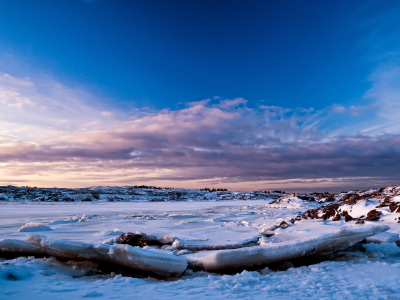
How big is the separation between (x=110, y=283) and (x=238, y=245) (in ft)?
6.84

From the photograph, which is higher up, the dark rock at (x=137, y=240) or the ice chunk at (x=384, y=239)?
the dark rock at (x=137, y=240)

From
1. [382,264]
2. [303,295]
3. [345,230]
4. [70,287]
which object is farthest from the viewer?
[345,230]

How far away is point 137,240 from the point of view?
4277 mm

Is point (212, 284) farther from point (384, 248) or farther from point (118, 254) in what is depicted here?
point (384, 248)

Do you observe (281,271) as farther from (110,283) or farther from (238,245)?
(110,283)

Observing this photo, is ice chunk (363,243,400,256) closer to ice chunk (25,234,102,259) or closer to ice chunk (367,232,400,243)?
ice chunk (367,232,400,243)

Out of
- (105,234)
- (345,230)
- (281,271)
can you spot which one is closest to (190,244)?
(281,271)

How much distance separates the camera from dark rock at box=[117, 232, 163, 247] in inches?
165

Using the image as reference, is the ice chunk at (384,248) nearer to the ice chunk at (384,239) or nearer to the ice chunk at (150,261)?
the ice chunk at (384,239)

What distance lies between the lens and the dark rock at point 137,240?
13.8 ft

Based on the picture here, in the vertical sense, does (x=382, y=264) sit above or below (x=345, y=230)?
below

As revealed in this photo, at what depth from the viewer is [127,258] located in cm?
294

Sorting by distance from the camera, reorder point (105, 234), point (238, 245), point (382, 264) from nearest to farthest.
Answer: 1. point (382, 264)
2. point (238, 245)
3. point (105, 234)

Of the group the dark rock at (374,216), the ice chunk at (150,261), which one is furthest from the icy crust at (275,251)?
the dark rock at (374,216)
